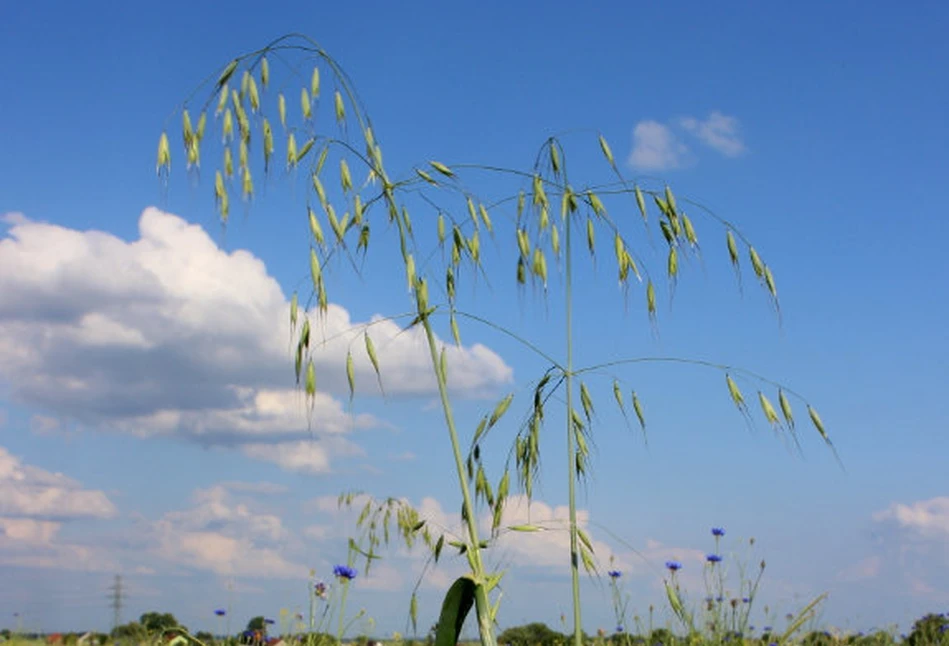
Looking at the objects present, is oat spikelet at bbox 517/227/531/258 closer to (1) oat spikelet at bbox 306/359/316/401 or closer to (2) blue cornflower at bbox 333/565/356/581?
(1) oat spikelet at bbox 306/359/316/401

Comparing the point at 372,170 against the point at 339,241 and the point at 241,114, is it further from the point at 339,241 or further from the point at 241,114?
the point at 241,114

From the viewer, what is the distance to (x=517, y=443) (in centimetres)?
331

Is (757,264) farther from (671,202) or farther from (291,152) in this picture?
(291,152)

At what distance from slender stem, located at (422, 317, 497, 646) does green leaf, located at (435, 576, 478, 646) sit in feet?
0.14

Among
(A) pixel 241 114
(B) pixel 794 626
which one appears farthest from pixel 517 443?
(A) pixel 241 114

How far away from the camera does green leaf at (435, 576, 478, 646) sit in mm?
2588

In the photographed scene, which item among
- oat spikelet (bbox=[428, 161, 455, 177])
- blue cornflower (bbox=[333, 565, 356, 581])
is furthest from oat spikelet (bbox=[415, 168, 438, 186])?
blue cornflower (bbox=[333, 565, 356, 581])

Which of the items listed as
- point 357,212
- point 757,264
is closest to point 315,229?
point 357,212

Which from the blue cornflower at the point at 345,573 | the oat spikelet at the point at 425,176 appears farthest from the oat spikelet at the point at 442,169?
the blue cornflower at the point at 345,573

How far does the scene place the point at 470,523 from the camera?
2.72 meters

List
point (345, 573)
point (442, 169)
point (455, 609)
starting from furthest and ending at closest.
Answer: point (345, 573), point (442, 169), point (455, 609)

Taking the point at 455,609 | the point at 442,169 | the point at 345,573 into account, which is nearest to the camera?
the point at 455,609

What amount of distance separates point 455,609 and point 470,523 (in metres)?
0.24

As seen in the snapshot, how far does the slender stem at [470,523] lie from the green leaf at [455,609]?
0.14 ft
